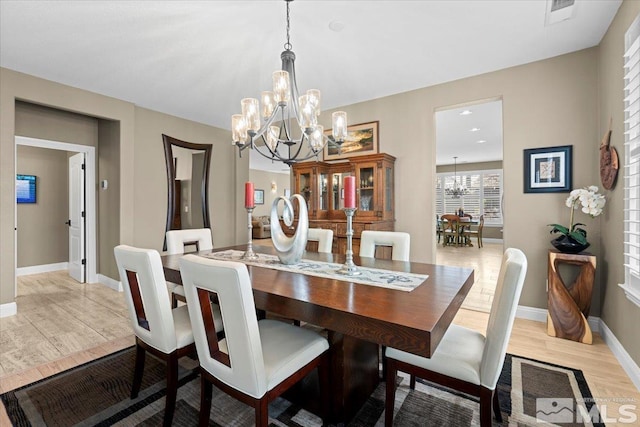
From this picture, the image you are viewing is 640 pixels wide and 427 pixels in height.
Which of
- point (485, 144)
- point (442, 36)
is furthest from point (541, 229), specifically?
point (485, 144)

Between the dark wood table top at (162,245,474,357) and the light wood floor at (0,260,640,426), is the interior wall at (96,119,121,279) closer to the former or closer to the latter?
the light wood floor at (0,260,640,426)

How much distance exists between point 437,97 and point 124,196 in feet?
14.2

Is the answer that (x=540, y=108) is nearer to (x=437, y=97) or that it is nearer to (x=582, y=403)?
(x=437, y=97)

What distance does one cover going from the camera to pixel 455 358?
134 cm

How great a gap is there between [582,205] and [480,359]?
212cm

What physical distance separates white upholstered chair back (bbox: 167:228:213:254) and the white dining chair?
921 mm

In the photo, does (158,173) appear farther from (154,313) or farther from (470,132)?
(470,132)

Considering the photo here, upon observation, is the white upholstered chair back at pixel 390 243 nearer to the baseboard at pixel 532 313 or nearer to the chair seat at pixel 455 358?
the chair seat at pixel 455 358

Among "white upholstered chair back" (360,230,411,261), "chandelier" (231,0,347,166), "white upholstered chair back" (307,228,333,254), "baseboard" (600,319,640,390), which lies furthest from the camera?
"white upholstered chair back" (307,228,333,254)

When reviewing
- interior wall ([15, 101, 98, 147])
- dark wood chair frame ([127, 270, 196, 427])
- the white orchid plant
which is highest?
interior wall ([15, 101, 98, 147])

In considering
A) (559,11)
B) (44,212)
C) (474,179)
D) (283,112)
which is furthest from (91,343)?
(474,179)

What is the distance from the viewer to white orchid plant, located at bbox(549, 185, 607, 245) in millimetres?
2477

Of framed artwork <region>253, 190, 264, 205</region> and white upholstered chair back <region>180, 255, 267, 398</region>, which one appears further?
framed artwork <region>253, 190, 264, 205</region>

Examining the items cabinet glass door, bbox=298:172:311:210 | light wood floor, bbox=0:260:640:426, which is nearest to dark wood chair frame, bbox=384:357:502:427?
light wood floor, bbox=0:260:640:426
